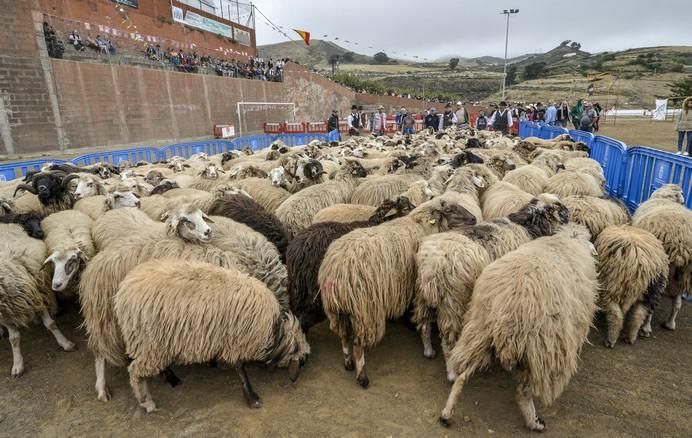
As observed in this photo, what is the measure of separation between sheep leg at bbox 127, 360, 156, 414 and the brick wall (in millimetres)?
17909

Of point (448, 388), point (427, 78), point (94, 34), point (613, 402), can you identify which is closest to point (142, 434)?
point (448, 388)

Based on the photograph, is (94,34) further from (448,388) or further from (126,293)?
(448,388)

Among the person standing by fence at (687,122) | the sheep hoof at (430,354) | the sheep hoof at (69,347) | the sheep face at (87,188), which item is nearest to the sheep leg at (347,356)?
the sheep hoof at (430,354)

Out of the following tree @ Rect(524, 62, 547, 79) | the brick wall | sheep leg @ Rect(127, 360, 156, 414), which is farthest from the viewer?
tree @ Rect(524, 62, 547, 79)

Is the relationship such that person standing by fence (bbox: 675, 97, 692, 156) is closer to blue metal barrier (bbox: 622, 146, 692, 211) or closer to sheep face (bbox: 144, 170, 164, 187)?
blue metal barrier (bbox: 622, 146, 692, 211)

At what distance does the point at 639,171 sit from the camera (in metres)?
6.98

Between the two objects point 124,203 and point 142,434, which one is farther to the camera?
point 124,203

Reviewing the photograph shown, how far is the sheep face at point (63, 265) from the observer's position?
151 inches

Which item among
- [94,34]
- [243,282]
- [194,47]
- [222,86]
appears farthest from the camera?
[194,47]

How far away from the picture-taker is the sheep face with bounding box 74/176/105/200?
20.8ft

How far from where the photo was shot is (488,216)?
5.45m

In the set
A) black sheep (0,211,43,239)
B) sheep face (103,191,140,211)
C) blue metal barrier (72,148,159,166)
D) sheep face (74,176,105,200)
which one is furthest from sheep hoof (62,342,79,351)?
blue metal barrier (72,148,159,166)

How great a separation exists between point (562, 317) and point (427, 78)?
79246mm

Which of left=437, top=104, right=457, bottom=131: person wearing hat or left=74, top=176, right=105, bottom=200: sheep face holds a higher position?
left=437, top=104, right=457, bottom=131: person wearing hat
